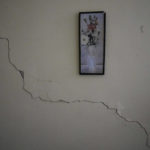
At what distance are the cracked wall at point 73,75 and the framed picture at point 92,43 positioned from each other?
0.15 feet

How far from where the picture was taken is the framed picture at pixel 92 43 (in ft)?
3.94

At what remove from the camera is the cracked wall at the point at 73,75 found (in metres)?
1.22

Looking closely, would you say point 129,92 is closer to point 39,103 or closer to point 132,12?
point 132,12

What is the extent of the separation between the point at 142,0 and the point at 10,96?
127cm

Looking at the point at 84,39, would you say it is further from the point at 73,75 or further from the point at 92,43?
the point at 73,75

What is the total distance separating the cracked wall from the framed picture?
46 mm

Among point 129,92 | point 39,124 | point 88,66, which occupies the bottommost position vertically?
point 39,124

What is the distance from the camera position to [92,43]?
1219 millimetres

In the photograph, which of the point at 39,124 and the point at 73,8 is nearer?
the point at 73,8

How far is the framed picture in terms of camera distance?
120 cm

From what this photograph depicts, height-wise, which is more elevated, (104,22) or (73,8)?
(73,8)

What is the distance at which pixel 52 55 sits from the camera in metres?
1.28

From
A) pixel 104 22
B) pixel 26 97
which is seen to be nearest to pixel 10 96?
pixel 26 97

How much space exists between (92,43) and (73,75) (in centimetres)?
29
